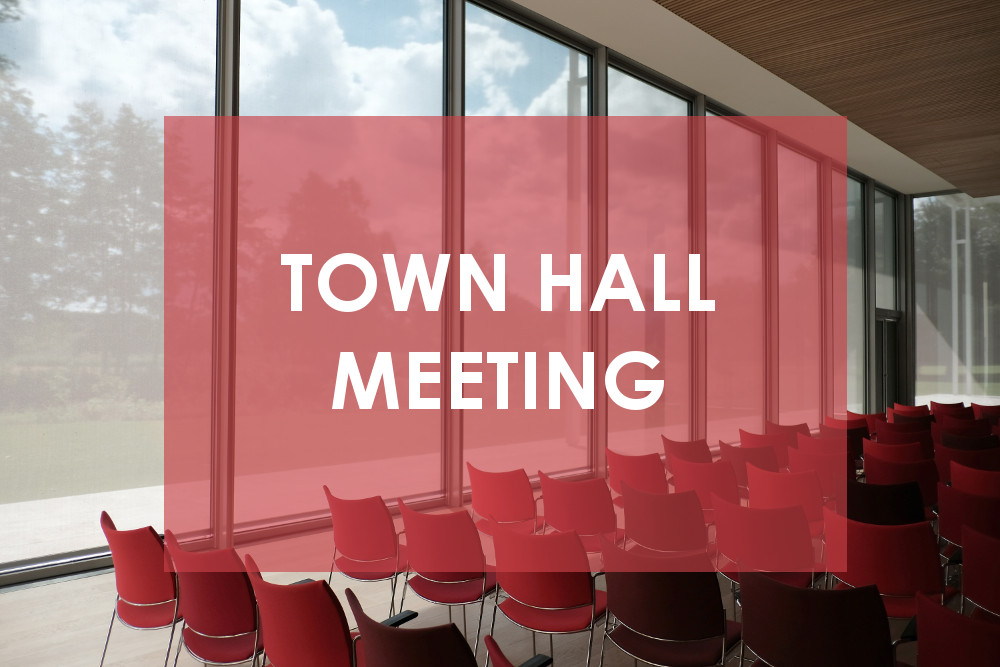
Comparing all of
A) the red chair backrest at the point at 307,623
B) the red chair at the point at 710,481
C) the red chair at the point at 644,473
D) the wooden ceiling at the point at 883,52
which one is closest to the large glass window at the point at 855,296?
the wooden ceiling at the point at 883,52

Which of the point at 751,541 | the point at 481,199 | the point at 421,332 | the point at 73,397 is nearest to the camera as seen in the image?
the point at 751,541

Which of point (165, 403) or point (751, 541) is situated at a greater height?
point (165, 403)

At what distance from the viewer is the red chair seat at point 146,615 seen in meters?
2.96

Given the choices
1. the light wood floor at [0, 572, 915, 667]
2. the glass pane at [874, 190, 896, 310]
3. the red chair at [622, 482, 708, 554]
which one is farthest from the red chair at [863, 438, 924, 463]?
the glass pane at [874, 190, 896, 310]

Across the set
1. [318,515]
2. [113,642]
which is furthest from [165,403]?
[113,642]

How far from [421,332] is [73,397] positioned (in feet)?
9.66

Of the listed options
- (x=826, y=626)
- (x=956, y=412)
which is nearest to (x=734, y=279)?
(x=956, y=412)

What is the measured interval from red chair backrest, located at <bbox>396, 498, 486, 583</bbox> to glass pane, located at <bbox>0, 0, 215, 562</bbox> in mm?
2768

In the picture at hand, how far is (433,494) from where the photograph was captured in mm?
6883

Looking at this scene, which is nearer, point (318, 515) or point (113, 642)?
point (113, 642)

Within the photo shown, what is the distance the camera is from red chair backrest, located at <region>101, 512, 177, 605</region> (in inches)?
118

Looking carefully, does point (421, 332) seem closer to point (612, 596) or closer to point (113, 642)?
point (113, 642)

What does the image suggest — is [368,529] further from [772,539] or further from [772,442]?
[772,442]

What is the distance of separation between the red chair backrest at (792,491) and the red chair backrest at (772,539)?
0.86 metres
